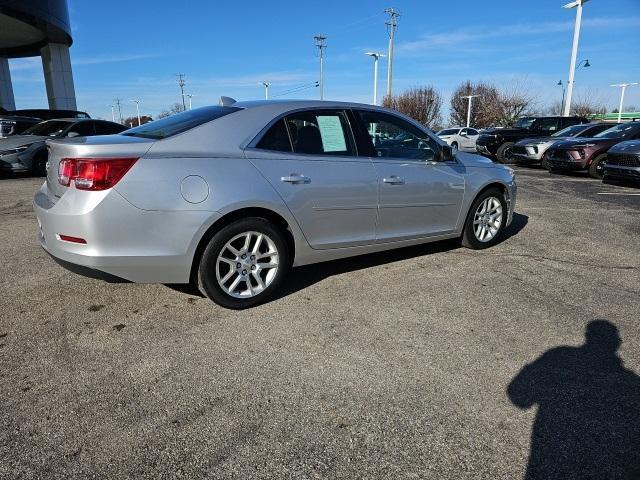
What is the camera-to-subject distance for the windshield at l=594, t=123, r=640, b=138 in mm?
12617

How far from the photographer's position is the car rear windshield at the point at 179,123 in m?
3.54

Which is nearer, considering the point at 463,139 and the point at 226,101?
the point at 226,101

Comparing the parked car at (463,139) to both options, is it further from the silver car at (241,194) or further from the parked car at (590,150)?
the silver car at (241,194)

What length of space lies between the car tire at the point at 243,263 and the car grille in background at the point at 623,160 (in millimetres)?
9494

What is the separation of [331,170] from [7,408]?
2.71 m

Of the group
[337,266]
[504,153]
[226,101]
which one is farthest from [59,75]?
[337,266]

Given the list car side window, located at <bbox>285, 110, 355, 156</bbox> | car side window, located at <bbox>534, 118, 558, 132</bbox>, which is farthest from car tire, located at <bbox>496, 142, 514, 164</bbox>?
car side window, located at <bbox>285, 110, 355, 156</bbox>

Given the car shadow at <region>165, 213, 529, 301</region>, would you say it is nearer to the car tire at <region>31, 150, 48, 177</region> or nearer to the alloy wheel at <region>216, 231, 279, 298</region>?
the alloy wheel at <region>216, 231, 279, 298</region>

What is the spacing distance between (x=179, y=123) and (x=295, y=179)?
1035mm

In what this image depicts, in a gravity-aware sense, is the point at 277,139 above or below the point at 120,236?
above

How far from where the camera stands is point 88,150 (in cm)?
310

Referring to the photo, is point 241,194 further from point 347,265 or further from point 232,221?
point 347,265

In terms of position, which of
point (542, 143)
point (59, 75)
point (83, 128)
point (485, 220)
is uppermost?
point (59, 75)

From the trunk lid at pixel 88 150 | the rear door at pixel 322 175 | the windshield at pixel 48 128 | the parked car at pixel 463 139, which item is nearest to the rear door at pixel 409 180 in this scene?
the rear door at pixel 322 175
